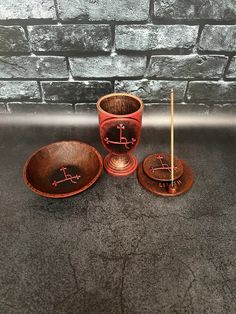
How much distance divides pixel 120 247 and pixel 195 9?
788mm

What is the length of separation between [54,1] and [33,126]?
19.3 inches

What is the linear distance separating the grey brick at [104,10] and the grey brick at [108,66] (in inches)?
5.5

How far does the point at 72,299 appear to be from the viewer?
734 mm

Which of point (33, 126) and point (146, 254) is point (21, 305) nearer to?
point (146, 254)

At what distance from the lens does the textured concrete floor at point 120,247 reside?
735 mm

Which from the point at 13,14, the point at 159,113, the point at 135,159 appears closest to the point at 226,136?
the point at 159,113

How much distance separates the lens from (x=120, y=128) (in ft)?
2.98

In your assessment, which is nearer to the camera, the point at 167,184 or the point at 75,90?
the point at 167,184

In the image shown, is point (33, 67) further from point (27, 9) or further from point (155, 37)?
point (155, 37)

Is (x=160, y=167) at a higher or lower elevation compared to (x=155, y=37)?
lower

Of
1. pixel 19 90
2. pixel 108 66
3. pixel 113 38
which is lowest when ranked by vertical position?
pixel 19 90

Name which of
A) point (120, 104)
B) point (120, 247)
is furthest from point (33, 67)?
point (120, 247)

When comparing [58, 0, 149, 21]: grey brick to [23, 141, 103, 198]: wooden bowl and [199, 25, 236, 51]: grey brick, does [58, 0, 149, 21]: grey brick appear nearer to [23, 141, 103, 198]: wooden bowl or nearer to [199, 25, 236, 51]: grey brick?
[199, 25, 236, 51]: grey brick

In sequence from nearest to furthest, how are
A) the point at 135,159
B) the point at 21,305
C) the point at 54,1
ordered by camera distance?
the point at 21,305
the point at 54,1
the point at 135,159
